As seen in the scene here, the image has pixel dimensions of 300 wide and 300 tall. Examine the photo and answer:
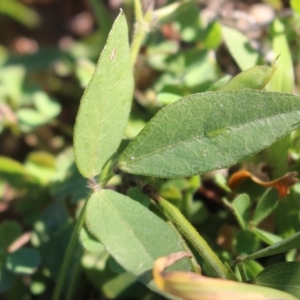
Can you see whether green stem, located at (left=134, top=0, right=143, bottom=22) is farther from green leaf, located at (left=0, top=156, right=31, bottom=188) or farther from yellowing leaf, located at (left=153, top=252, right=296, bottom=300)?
yellowing leaf, located at (left=153, top=252, right=296, bottom=300)

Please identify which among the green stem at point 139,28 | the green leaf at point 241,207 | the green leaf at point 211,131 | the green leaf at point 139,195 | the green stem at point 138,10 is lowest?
the green leaf at point 241,207

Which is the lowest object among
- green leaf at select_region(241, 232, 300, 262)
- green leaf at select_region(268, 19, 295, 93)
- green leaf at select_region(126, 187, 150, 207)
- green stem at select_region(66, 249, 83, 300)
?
green stem at select_region(66, 249, 83, 300)

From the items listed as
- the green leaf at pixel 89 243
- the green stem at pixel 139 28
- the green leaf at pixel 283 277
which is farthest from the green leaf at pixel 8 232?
the green leaf at pixel 283 277

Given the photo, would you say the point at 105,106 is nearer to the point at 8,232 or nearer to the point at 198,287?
the point at 198,287

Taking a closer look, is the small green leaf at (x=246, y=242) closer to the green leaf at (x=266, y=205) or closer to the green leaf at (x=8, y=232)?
the green leaf at (x=266, y=205)

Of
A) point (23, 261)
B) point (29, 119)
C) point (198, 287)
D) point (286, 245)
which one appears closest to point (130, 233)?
point (198, 287)

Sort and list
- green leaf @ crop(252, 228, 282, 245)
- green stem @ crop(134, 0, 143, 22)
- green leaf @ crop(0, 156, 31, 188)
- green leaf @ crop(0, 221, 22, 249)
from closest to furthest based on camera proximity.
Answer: green leaf @ crop(252, 228, 282, 245) → green stem @ crop(134, 0, 143, 22) → green leaf @ crop(0, 221, 22, 249) → green leaf @ crop(0, 156, 31, 188)

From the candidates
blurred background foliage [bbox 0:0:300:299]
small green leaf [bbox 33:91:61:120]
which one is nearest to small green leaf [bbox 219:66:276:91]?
blurred background foliage [bbox 0:0:300:299]
